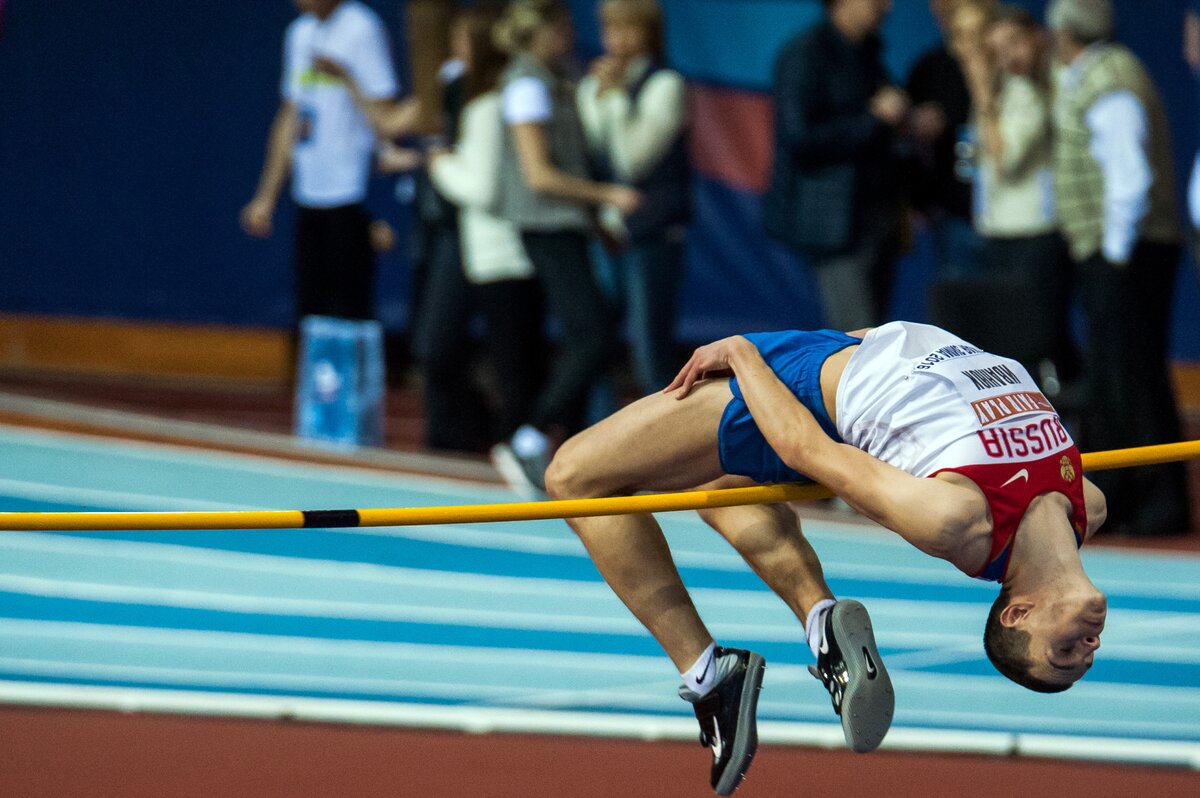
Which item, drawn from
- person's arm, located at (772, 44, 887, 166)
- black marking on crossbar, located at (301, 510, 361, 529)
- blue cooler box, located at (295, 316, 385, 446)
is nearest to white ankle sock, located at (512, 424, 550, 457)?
blue cooler box, located at (295, 316, 385, 446)

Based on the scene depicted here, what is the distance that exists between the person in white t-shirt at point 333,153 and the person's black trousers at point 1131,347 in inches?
122

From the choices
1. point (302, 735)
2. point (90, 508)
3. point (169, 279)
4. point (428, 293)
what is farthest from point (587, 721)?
point (169, 279)

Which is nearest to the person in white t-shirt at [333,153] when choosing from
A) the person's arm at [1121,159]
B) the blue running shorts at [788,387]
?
the person's arm at [1121,159]

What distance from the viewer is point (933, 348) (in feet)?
12.6

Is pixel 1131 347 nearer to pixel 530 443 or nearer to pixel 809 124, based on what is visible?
pixel 809 124

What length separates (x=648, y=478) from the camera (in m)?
4.11

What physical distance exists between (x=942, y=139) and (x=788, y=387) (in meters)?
4.21

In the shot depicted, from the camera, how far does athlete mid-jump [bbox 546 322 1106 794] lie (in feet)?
11.8

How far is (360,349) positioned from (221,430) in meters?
0.75

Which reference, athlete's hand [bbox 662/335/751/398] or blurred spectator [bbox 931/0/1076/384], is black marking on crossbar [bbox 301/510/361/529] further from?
blurred spectator [bbox 931/0/1076/384]

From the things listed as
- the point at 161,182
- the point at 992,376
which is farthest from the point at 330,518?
the point at 161,182

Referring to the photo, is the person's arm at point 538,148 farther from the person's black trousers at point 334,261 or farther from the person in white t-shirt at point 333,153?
the person's black trousers at point 334,261

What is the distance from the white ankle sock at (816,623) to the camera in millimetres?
3977

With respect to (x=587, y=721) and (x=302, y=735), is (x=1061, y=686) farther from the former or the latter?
(x=302, y=735)
